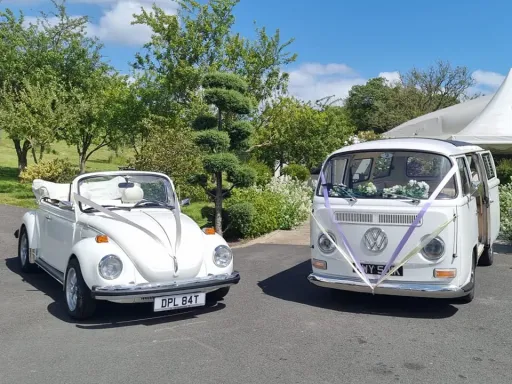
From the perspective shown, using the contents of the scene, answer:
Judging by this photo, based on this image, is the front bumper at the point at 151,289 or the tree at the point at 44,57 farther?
the tree at the point at 44,57


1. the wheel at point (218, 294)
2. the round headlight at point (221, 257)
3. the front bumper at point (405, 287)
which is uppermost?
the round headlight at point (221, 257)

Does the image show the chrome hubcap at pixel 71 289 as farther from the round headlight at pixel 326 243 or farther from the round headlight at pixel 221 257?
the round headlight at pixel 326 243

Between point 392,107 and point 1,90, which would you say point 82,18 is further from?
point 392,107

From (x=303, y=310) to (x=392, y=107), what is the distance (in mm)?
40557

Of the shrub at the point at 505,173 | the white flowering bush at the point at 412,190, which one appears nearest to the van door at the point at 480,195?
the white flowering bush at the point at 412,190

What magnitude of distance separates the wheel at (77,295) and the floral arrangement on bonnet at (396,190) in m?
3.15

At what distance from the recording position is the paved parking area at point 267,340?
4.70m

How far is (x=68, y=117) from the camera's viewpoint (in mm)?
21000

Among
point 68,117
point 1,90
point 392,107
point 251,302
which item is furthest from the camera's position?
point 392,107

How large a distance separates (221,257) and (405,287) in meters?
2.15

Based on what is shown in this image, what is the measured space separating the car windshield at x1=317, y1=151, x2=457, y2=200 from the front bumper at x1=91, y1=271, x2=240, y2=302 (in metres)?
1.91

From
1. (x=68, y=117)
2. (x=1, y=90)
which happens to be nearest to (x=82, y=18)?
(x=1, y=90)

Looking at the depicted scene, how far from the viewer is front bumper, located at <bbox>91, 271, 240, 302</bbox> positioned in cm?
570

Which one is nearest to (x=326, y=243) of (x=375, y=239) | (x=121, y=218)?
(x=375, y=239)
